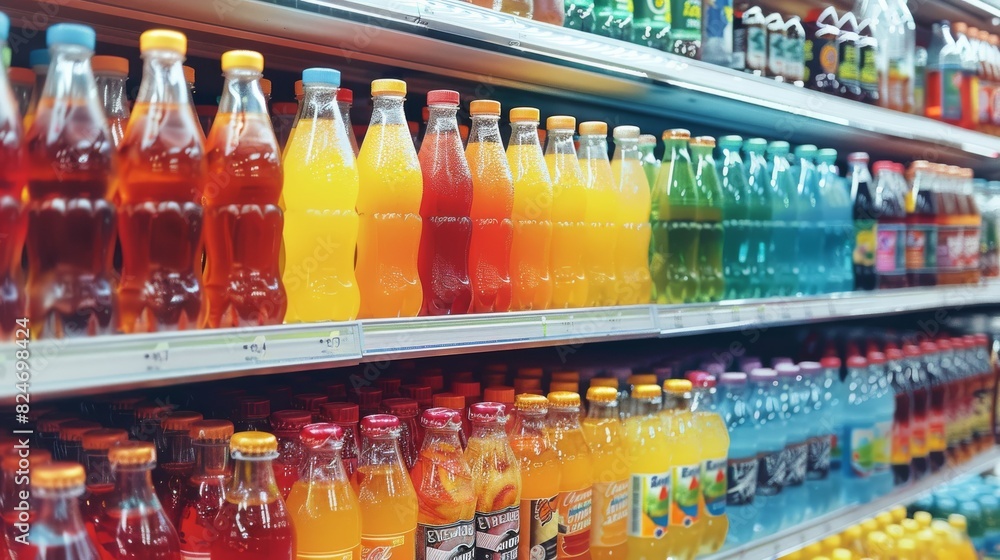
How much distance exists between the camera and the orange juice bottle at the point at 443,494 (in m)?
1.34

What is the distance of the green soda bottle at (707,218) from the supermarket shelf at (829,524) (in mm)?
622

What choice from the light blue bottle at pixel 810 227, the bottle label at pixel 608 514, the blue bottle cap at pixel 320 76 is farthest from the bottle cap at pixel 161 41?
the light blue bottle at pixel 810 227

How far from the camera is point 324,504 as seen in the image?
3.95 ft

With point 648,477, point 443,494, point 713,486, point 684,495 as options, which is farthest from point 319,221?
point 713,486

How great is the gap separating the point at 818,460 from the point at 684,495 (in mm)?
824

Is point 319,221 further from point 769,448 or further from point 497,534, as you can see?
point 769,448

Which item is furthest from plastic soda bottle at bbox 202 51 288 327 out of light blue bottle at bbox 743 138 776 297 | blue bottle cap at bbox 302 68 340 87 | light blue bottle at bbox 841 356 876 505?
light blue bottle at bbox 841 356 876 505

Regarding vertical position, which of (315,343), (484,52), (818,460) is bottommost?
(818,460)

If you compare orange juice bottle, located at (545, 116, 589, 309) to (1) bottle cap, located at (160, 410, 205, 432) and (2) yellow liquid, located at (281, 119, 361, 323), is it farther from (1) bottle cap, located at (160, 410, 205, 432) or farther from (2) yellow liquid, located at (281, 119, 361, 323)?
(1) bottle cap, located at (160, 410, 205, 432)

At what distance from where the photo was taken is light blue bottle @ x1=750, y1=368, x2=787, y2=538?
2.23m

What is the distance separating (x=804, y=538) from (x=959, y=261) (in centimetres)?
139

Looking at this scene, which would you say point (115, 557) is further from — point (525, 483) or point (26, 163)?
point (525, 483)

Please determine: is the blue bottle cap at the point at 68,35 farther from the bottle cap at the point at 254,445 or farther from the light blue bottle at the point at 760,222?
the light blue bottle at the point at 760,222

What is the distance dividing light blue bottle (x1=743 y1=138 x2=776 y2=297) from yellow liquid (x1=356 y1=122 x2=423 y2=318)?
117 cm
